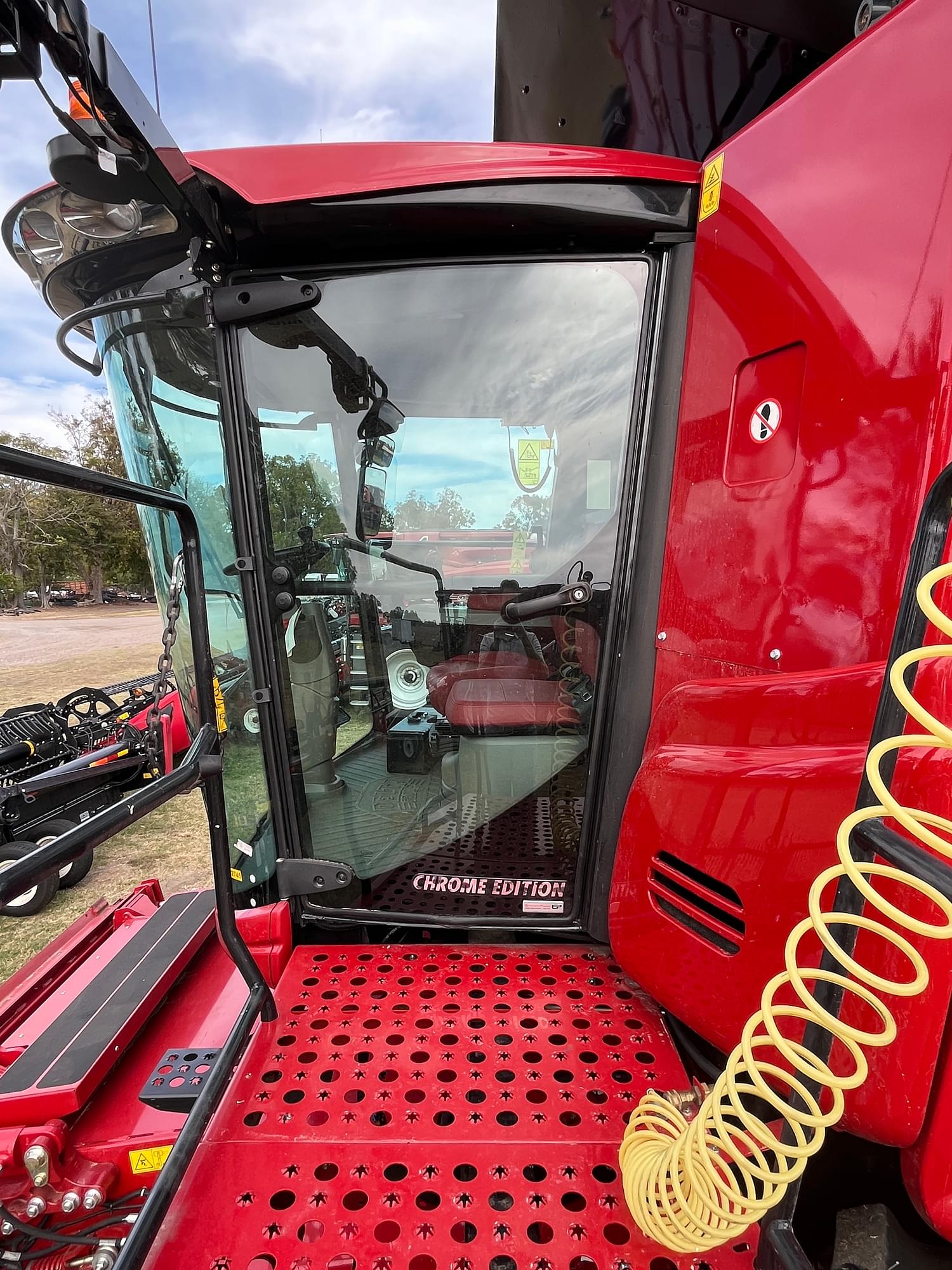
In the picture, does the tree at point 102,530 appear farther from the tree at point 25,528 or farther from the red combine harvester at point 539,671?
the red combine harvester at point 539,671

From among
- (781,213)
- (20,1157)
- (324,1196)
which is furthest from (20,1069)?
(781,213)

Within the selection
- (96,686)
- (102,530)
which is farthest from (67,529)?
(96,686)

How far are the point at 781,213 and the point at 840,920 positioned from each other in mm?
1181

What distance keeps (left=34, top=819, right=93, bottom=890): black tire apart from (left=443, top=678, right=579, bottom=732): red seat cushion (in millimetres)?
2862

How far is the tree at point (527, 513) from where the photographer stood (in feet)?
5.46

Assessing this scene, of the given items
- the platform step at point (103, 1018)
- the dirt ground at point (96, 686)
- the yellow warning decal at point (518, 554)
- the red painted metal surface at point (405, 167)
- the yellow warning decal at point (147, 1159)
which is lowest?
the dirt ground at point (96, 686)

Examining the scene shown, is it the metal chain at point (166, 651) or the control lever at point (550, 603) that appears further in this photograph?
the control lever at point (550, 603)

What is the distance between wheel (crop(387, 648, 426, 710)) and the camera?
6.02 feet

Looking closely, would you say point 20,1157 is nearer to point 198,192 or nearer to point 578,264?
point 198,192

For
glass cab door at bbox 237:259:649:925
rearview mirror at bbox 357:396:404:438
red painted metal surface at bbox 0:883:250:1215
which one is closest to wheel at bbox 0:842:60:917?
red painted metal surface at bbox 0:883:250:1215

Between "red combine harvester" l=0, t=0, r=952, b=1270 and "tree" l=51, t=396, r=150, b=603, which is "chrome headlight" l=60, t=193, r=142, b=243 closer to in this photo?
"red combine harvester" l=0, t=0, r=952, b=1270

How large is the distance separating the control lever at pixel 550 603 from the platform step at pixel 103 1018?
5.02 ft

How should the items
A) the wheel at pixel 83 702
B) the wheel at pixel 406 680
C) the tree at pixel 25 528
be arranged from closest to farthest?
1. the wheel at pixel 406 680
2. the wheel at pixel 83 702
3. the tree at pixel 25 528

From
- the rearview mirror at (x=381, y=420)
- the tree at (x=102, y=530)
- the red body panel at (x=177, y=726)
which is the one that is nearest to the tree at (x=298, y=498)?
the rearview mirror at (x=381, y=420)
